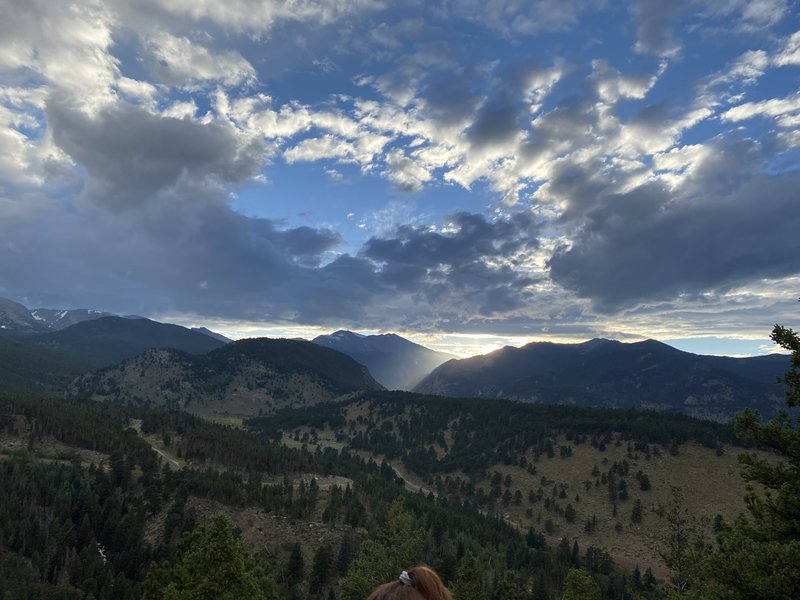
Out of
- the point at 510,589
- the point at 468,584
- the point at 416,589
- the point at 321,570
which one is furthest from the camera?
the point at 321,570

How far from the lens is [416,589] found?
19.7 ft

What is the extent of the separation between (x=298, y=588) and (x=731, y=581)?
76982 mm

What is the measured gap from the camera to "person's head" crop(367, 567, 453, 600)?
588cm

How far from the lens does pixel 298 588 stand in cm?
8162

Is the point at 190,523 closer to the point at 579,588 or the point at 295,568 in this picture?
the point at 295,568

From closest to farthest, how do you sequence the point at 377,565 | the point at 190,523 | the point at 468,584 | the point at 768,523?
the point at 768,523, the point at 468,584, the point at 377,565, the point at 190,523

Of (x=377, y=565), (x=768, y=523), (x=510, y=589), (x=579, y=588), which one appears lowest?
(x=377, y=565)

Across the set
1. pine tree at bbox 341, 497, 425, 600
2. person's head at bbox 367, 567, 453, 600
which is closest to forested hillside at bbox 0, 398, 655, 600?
pine tree at bbox 341, 497, 425, 600

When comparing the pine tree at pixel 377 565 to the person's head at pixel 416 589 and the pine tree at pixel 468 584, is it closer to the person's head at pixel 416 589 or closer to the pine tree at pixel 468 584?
the pine tree at pixel 468 584

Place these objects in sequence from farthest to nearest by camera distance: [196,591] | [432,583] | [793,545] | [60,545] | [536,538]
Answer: [536,538] → [60,545] → [196,591] → [793,545] → [432,583]

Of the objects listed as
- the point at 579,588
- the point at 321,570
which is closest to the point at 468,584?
the point at 579,588

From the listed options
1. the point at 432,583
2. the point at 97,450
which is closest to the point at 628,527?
the point at 97,450

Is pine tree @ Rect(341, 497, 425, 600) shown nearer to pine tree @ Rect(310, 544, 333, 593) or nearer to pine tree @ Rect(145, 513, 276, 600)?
pine tree @ Rect(310, 544, 333, 593)

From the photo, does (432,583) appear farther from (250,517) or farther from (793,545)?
(250,517)
